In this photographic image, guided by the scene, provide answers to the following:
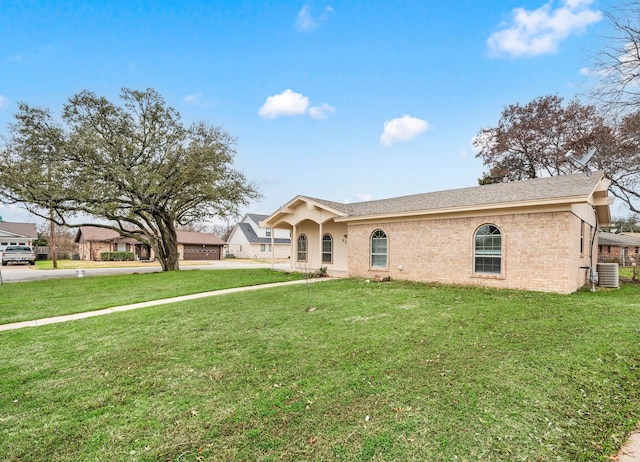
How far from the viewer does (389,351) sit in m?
4.64

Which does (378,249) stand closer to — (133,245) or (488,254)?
(488,254)

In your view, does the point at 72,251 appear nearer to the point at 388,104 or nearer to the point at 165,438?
the point at 388,104

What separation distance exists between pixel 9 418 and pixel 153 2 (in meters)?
13.5

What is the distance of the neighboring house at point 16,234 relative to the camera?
33.8 meters

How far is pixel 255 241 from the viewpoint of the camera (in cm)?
4109

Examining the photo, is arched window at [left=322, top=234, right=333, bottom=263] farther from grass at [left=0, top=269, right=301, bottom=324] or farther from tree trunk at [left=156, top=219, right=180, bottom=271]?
tree trunk at [left=156, top=219, right=180, bottom=271]

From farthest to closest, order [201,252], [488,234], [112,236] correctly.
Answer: [201,252] < [112,236] < [488,234]

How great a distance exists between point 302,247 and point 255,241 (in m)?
23.4

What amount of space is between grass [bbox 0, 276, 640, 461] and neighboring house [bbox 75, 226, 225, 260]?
32.5m

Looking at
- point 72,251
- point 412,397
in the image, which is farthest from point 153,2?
point 72,251

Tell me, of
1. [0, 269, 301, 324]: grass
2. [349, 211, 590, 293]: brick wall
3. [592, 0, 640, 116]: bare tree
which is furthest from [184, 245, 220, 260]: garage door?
[592, 0, 640, 116]: bare tree

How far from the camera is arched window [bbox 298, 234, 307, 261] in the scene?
61.1 ft

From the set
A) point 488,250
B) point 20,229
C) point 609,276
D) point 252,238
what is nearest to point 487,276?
point 488,250

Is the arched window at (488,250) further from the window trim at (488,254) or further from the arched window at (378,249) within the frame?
the arched window at (378,249)
